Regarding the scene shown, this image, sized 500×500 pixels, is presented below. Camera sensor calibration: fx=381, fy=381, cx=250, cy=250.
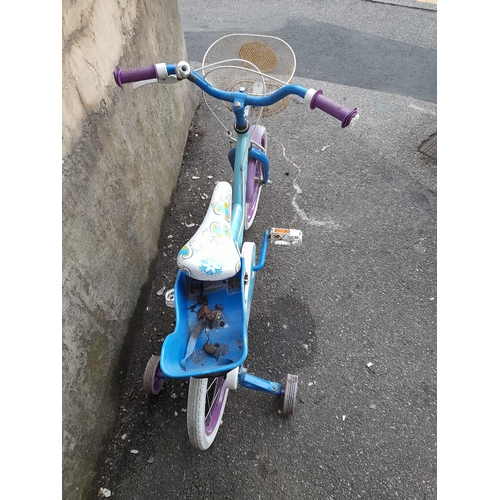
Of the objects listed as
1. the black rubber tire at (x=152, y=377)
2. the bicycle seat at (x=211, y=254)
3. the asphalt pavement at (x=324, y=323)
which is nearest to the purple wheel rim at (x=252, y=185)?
the asphalt pavement at (x=324, y=323)

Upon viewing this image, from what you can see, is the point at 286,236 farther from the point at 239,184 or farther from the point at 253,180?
the point at 253,180

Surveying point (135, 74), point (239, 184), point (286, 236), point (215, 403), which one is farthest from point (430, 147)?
point (215, 403)

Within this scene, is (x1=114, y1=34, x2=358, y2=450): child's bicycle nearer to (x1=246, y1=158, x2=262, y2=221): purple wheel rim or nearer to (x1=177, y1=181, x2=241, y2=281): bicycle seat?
(x1=177, y1=181, x2=241, y2=281): bicycle seat

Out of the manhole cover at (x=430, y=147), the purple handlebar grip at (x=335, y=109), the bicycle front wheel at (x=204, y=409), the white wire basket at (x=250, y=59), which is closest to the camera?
the purple handlebar grip at (x=335, y=109)

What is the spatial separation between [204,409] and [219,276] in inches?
30.6

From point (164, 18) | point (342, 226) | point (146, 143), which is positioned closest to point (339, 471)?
point (342, 226)

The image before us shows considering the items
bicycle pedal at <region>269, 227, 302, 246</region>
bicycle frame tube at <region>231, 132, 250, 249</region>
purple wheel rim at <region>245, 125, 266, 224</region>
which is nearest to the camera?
bicycle frame tube at <region>231, 132, 250, 249</region>

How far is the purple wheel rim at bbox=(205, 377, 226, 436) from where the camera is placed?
233cm

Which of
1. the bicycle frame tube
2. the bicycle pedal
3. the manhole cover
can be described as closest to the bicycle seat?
the bicycle frame tube

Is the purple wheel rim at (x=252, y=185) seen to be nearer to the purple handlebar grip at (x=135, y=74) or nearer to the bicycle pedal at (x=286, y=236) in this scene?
the bicycle pedal at (x=286, y=236)

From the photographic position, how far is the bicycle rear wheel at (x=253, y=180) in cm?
311

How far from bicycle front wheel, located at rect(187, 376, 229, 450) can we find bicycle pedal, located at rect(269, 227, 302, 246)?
107 centimetres

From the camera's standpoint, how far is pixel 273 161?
4121 millimetres

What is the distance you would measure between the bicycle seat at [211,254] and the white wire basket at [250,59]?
1.20m
